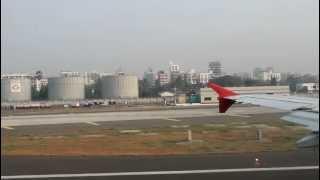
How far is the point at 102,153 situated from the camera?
1677cm

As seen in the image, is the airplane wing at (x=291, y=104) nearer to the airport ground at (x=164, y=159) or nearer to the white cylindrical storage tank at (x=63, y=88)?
the airport ground at (x=164, y=159)

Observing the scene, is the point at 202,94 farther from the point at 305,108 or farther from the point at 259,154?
the point at 305,108

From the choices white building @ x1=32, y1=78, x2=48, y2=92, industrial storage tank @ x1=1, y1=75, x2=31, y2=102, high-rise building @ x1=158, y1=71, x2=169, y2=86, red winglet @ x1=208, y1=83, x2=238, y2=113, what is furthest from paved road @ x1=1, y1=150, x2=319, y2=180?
high-rise building @ x1=158, y1=71, x2=169, y2=86

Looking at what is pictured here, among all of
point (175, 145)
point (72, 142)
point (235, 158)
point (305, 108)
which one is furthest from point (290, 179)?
point (72, 142)

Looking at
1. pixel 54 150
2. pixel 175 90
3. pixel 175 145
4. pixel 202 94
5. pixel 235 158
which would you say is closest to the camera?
pixel 202 94

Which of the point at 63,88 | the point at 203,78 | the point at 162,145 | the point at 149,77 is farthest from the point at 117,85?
the point at 203,78

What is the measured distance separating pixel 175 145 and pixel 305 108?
12101 mm

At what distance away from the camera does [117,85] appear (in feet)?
135

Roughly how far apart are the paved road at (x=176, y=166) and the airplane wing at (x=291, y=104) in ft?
9.00

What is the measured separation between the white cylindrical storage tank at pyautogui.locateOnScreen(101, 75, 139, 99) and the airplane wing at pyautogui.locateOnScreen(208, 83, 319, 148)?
2799 cm

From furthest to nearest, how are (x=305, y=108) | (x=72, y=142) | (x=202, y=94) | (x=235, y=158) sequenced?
(x=72, y=142), (x=235, y=158), (x=202, y=94), (x=305, y=108)

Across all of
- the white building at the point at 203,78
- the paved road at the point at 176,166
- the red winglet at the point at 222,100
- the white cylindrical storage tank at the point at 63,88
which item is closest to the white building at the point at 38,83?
the paved road at the point at 176,166

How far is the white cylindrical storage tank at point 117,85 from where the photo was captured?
39000mm

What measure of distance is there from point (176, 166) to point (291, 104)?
542 cm
